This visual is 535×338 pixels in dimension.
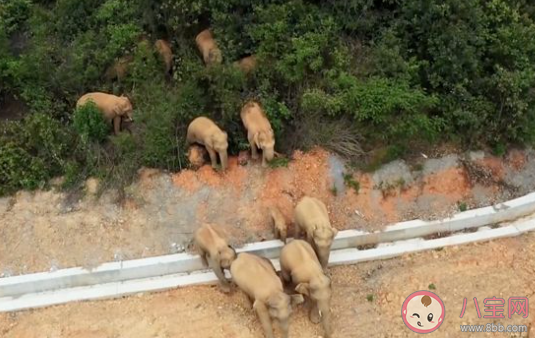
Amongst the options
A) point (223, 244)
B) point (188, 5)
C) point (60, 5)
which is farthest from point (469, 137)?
point (60, 5)

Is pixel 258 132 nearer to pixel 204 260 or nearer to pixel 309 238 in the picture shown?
pixel 309 238

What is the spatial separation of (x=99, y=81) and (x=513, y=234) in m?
7.13

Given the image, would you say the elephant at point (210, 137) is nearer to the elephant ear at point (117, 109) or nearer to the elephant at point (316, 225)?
the elephant ear at point (117, 109)

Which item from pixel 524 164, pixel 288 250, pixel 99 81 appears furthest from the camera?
pixel 99 81

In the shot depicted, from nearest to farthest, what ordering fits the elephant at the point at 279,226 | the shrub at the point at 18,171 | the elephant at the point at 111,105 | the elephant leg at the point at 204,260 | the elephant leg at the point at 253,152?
the elephant leg at the point at 204,260 < the elephant at the point at 279,226 < the elephant leg at the point at 253,152 < the shrub at the point at 18,171 < the elephant at the point at 111,105

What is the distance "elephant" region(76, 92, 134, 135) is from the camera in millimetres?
9922

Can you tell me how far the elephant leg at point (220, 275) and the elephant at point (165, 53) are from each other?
4.01 meters

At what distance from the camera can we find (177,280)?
8.84 m

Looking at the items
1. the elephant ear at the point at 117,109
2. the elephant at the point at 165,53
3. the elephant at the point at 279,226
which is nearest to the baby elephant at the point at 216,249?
the elephant at the point at 279,226

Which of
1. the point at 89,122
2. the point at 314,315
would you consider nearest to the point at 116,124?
the point at 89,122

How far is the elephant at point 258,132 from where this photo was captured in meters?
9.12

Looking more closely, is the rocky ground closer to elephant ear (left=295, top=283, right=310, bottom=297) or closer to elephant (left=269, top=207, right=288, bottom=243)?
elephant (left=269, top=207, right=288, bottom=243)

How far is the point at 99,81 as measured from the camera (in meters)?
10.8

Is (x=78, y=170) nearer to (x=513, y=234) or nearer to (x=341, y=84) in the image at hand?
(x=341, y=84)
